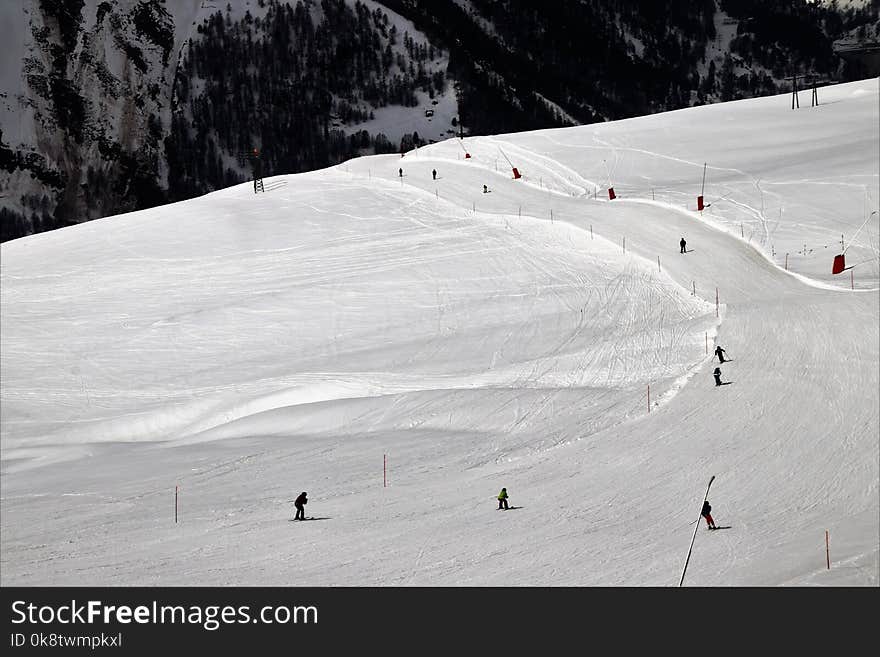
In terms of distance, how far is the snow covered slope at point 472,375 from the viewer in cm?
2095

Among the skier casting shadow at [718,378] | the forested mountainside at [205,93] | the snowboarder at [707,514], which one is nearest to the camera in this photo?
the snowboarder at [707,514]

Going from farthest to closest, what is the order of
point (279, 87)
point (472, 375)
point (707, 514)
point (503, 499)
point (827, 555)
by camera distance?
point (279, 87) → point (472, 375) → point (503, 499) → point (707, 514) → point (827, 555)

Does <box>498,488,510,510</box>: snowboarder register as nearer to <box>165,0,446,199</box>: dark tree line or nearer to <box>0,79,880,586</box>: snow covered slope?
<box>0,79,880,586</box>: snow covered slope

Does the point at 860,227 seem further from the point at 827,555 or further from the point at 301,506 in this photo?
the point at 301,506

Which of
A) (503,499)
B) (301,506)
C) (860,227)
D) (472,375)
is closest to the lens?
(503,499)

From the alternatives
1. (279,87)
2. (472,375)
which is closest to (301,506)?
(472,375)

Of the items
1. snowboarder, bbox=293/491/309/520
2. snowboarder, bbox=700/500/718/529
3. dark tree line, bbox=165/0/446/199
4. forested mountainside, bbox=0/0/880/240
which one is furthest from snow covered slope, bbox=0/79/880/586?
dark tree line, bbox=165/0/446/199

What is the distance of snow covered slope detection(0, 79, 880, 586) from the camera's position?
825 inches

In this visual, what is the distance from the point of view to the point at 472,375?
3334cm

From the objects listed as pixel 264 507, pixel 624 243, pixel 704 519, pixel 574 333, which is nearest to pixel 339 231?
pixel 624 243

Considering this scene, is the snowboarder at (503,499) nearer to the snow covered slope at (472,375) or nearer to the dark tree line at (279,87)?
the snow covered slope at (472,375)

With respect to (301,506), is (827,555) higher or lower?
higher

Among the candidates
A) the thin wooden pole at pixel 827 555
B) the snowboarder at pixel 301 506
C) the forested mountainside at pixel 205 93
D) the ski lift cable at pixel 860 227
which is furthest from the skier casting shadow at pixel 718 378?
the forested mountainside at pixel 205 93

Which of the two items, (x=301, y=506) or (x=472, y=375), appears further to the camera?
(x=472, y=375)
